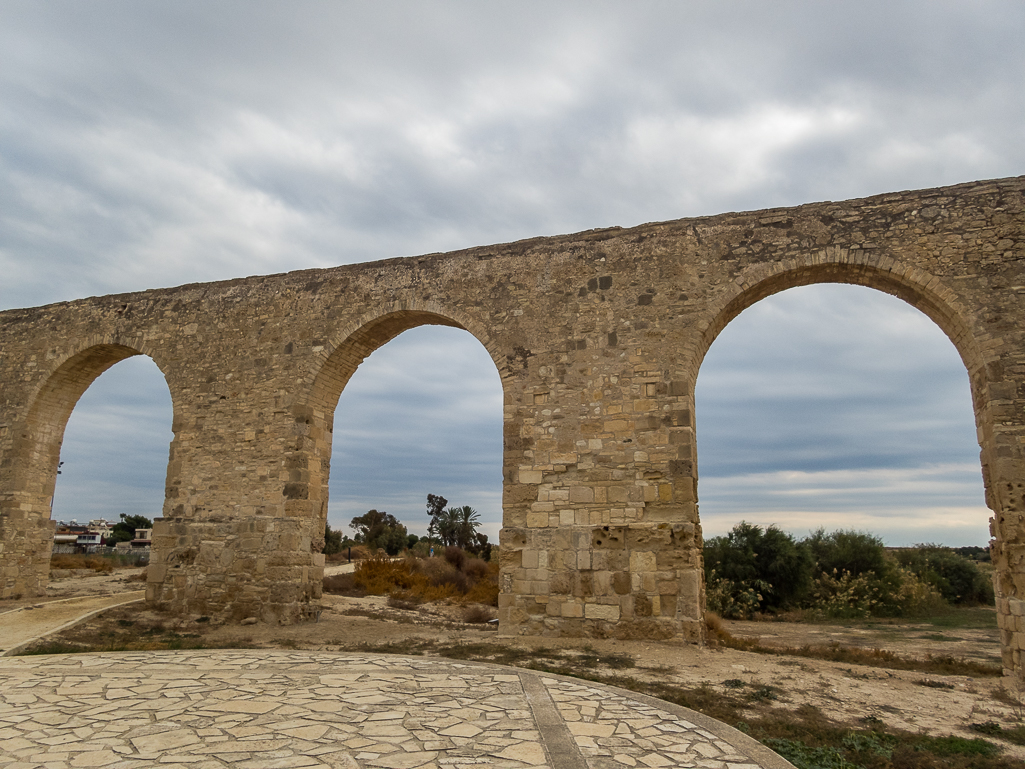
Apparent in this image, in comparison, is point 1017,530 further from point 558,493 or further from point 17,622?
point 17,622

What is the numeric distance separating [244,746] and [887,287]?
883cm

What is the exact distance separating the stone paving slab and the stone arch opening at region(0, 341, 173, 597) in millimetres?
7068

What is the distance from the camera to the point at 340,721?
4422mm

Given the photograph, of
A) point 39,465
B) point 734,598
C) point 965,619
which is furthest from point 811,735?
point 39,465

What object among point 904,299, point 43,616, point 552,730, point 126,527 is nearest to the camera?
point 552,730

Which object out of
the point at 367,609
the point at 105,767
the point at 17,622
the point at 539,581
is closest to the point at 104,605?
the point at 17,622

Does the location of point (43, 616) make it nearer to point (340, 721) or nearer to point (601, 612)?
point (340, 721)

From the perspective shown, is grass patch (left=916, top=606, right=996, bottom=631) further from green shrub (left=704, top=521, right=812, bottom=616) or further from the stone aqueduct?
the stone aqueduct

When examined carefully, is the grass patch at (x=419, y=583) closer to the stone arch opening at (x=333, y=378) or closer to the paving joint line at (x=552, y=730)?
the stone arch opening at (x=333, y=378)

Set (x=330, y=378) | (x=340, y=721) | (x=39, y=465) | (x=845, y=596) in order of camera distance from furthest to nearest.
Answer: (x=845, y=596)
(x=39, y=465)
(x=330, y=378)
(x=340, y=721)

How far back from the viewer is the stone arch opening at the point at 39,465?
11969mm

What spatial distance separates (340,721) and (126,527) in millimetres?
48894

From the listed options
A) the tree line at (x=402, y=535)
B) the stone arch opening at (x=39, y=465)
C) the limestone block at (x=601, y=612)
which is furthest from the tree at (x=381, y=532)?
the limestone block at (x=601, y=612)

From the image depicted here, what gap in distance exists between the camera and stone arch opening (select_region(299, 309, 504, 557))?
10.2 metres
